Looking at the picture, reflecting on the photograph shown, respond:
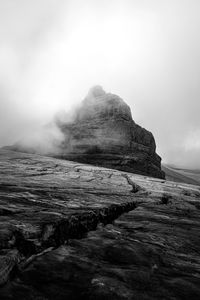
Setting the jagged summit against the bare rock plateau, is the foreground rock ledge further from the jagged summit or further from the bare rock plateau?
the jagged summit

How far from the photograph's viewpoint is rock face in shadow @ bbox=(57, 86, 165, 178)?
87.4m

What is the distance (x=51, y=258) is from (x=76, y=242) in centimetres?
229

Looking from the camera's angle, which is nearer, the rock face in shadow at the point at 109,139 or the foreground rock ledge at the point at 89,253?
the foreground rock ledge at the point at 89,253

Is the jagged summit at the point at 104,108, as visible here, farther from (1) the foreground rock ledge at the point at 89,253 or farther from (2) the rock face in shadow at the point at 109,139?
(1) the foreground rock ledge at the point at 89,253

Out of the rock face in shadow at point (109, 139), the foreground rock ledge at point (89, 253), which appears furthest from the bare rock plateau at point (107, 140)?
the foreground rock ledge at point (89, 253)

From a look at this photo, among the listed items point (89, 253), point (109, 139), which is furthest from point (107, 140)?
point (89, 253)

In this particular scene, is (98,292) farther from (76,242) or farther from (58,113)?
(58,113)

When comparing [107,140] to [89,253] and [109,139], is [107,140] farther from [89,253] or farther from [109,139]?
[89,253]

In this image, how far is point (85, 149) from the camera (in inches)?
3516

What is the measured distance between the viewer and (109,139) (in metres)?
91.1

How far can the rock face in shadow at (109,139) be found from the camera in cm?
8744

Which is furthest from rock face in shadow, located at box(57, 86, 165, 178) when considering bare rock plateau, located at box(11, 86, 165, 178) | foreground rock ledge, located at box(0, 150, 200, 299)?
foreground rock ledge, located at box(0, 150, 200, 299)

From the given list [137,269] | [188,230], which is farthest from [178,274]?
[188,230]

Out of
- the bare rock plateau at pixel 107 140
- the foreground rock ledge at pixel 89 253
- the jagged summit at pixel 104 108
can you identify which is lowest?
the foreground rock ledge at pixel 89 253
